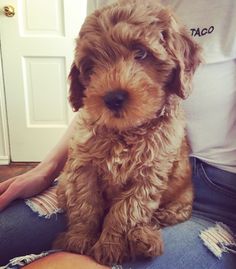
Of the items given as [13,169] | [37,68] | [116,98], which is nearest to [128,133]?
[116,98]

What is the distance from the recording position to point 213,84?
1168mm

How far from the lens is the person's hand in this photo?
1.26 meters

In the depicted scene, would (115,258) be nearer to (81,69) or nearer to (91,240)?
(91,240)

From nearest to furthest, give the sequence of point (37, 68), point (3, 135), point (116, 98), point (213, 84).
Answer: point (116, 98) → point (213, 84) → point (37, 68) → point (3, 135)

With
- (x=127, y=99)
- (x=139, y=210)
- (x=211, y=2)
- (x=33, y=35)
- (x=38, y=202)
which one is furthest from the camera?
(x=33, y=35)

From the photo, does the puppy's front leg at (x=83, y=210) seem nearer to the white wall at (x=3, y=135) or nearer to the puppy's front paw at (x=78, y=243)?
the puppy's front paw at (x=78, y=243)

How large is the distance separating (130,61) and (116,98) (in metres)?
0.10

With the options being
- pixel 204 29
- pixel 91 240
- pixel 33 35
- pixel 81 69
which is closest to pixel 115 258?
pixel 91 240

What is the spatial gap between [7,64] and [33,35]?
300 mm

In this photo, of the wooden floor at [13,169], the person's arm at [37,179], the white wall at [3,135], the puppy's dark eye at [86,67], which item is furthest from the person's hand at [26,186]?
the white wall at [3,135]

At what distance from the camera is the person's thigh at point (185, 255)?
1000mm

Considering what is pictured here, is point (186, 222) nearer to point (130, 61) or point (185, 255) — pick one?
point (185, 255)

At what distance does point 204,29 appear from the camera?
1.17 metres

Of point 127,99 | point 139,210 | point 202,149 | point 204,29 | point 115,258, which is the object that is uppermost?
point 204,29
